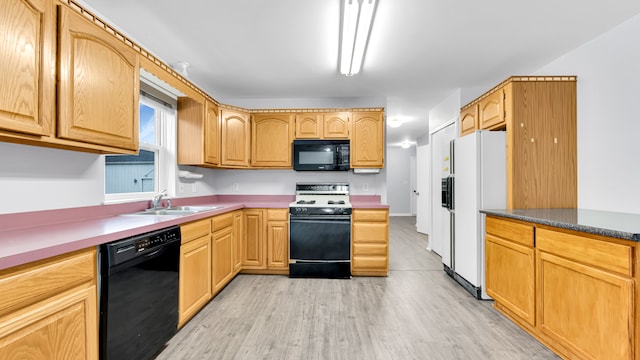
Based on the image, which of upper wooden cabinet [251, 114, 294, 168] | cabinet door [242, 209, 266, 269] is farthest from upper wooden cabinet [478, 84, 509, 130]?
cabinet door [242, 209, 266, 269]

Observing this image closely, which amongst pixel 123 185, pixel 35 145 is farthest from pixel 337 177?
pixel 35 145

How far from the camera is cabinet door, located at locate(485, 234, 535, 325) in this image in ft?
6.35

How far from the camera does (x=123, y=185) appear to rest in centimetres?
232

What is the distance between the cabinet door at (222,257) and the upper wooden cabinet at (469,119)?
10.0 ft

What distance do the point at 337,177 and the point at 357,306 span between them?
72.5 inches

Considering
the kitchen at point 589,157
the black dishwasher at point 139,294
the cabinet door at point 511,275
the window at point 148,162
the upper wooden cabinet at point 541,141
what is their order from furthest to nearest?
the upper wooden cabinet at point 541,141
the window at point 148,162
the cabinet door at point 511,275
the kitchen at point 589,157
the black dishwasher at point 139,294

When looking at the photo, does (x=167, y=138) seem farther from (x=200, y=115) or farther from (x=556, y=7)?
(x=556, y=7)

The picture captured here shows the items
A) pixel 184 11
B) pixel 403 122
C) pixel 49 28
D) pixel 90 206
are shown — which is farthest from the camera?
pixel 403 122

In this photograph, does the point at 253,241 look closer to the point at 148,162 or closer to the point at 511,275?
the point at 148,162

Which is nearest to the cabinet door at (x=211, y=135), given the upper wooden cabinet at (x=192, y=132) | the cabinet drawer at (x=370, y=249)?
the upper wooden cabinet at (x=192, y=132)

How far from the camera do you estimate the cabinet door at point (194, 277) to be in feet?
6.59

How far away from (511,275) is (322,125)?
2.60 meters

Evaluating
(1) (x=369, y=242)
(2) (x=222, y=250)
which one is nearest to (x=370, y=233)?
(1) (x=369, y=242)

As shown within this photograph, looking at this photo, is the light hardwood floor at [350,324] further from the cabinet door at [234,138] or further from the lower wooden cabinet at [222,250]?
the cabinet door at [234,138]
